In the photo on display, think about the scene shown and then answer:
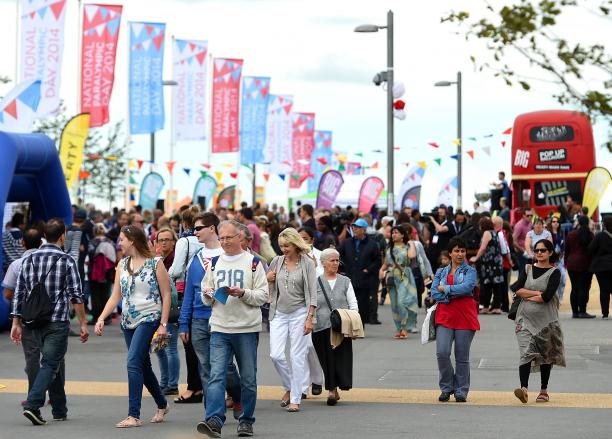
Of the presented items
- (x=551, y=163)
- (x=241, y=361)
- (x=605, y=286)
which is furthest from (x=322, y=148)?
(x=241, y=361)

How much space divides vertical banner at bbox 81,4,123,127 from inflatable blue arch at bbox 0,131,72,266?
49.4 feet

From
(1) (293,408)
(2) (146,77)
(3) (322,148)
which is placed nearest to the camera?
(1) (293,408)

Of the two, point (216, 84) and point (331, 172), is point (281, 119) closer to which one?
point (216, 84)

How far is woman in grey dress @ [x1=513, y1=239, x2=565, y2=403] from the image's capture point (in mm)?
12766

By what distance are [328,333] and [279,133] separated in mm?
49935

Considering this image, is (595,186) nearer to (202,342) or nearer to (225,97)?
(225,97)

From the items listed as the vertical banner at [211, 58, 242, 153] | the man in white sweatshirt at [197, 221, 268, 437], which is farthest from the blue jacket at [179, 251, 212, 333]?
the vertical banner at [211, 58, 242, 153]

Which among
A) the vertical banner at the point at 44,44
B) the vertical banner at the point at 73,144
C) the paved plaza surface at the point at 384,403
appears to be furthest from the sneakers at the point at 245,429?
the vertical banner at the point at 44,44

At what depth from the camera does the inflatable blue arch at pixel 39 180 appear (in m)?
21.4

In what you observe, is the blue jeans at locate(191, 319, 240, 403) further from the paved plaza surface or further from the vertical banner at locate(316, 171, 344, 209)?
the vertical banner at locate(316, 171, 344, 209)

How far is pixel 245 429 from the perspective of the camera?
1075 centimetres

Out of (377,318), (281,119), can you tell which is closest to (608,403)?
(377,318)

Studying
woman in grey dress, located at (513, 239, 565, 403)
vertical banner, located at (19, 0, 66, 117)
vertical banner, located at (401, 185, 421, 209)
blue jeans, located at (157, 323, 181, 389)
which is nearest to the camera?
woman in grey dress, located at (513, 239, 565, 403)

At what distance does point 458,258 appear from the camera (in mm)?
13250
